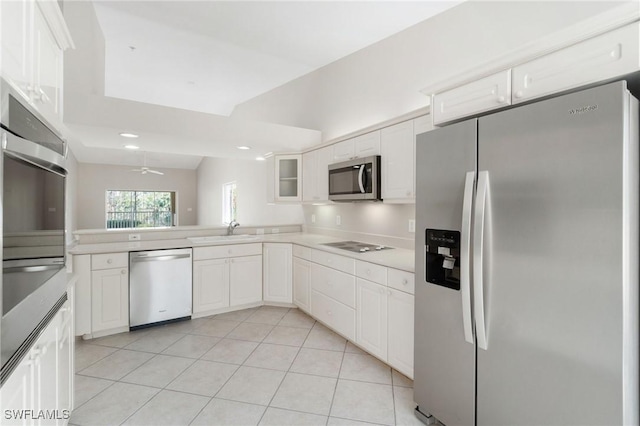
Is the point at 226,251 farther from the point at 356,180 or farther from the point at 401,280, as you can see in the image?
the point at 401,280

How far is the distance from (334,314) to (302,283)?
701mm

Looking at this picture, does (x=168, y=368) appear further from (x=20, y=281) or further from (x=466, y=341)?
(x=466, y=341)

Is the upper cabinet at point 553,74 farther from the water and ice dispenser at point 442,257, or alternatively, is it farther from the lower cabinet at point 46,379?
the lower cabinet at point 46,379

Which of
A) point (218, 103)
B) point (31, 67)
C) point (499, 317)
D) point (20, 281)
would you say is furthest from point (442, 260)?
point (218, 103)

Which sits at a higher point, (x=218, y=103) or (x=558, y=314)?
(x=218, y=103)

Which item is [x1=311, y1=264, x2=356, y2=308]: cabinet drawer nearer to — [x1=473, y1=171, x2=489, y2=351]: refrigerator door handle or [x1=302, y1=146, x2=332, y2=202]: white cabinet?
[x1=302, y1=146, x2=332, y2=202]: white cabinet

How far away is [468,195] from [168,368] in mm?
2572

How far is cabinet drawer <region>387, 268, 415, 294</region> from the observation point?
6.91ft

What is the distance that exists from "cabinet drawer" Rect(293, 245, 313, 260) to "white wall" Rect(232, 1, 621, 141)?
1.67 meters

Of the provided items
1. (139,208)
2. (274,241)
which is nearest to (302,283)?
(274,241)

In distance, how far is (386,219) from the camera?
323 centimetres

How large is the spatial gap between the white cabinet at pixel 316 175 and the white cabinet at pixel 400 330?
1.66 meters

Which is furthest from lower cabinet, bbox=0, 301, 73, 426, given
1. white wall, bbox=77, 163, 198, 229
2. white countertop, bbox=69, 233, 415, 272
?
white wall, bbox=77, 163, 198, 229

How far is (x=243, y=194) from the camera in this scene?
269 inches
